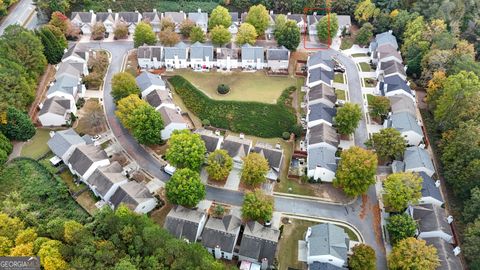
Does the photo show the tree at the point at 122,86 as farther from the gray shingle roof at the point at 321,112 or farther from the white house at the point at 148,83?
the gray shingle roof at the point at 321,112

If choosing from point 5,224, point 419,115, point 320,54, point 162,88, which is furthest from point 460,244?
point 5,224

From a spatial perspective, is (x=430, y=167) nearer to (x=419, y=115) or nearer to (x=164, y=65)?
(x=419, y=115)

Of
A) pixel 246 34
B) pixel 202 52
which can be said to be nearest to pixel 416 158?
pixel 246 34

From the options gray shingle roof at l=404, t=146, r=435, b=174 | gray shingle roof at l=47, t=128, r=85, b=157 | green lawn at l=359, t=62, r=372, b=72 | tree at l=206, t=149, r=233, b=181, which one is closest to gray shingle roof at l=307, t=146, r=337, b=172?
gray shingle roof at l=404, t=146, r=435, b=174

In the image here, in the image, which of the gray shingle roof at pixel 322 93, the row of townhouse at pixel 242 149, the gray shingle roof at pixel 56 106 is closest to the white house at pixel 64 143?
the gray shingle roof at pixel 56 106

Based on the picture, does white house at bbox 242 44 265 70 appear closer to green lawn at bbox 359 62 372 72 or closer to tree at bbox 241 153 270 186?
green lawn at bbox 359 62 372 72

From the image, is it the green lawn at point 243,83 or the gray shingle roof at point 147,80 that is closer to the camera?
the gray shingle roof at point 147,80
